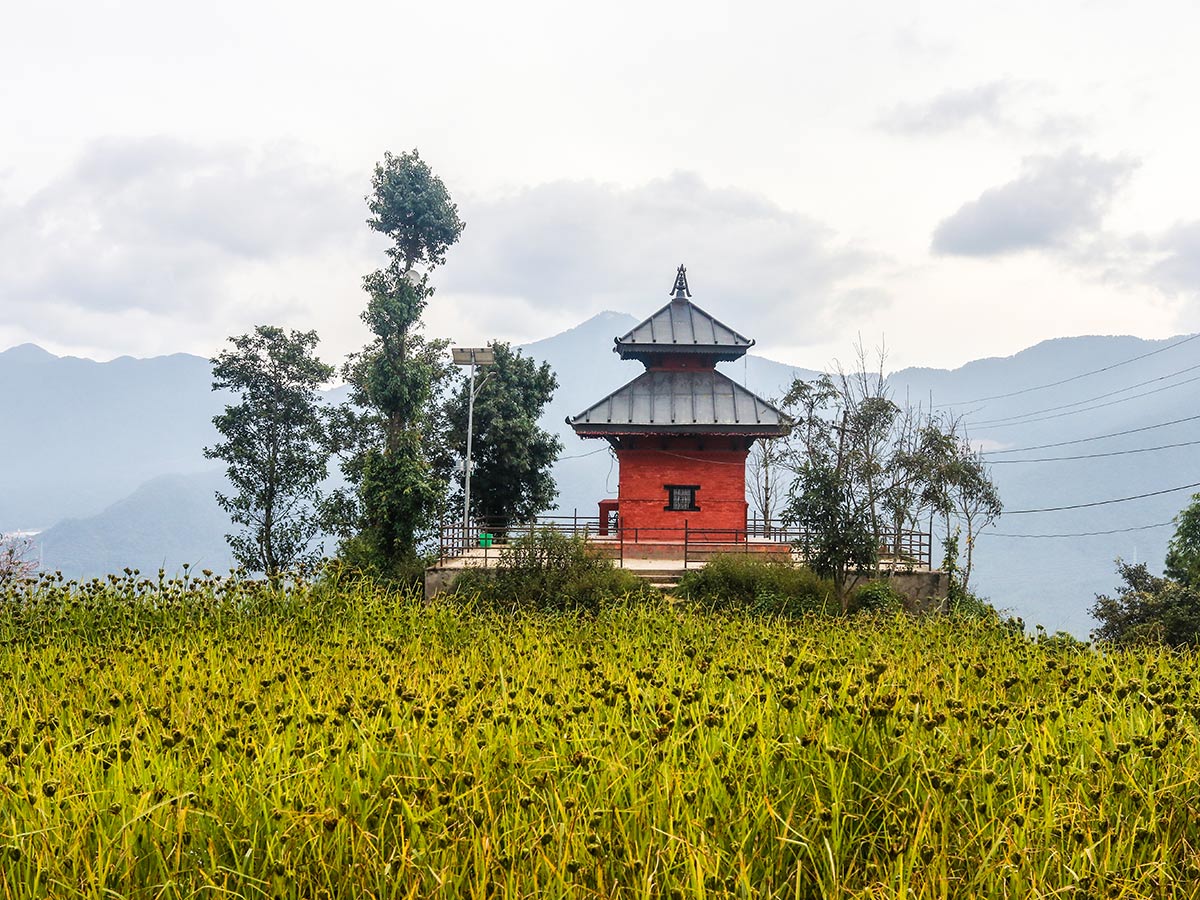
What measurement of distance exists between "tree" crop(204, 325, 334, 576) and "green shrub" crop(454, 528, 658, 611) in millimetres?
13705

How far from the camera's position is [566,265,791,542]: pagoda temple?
81.5 feet

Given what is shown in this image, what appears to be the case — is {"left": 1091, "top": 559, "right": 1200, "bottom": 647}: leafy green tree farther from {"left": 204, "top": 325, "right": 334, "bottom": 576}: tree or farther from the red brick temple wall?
{"left": 204, "top": 325, "right": 334, "bottom": 576}: tree

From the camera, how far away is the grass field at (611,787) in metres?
3.51

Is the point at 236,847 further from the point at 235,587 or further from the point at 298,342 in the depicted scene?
the point at 298,342

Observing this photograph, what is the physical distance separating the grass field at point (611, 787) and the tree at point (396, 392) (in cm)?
1844

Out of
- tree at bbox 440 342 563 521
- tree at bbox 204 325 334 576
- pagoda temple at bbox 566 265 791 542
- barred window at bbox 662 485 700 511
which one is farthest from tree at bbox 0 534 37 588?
barred window at bbox 662 485 700 511

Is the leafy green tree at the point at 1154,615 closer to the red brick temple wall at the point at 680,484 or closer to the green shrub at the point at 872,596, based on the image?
the green shrub at the point at 872,596

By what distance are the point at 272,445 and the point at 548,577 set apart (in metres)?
16.9

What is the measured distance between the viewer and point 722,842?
3.74 metres

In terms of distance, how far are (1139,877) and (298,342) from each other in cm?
3140

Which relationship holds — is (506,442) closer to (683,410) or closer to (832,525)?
(683,410)

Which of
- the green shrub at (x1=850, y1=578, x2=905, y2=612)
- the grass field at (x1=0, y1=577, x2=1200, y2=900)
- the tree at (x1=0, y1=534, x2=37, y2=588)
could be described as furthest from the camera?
the tree at (x1=0, y1=534, x2=37, y2=588)

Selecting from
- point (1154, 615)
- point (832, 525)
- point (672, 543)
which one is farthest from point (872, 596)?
point (1154, 615)

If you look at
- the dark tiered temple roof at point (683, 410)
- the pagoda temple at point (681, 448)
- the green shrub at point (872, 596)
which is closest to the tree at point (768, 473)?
the dark tiered temple roof at point (683, 410)
